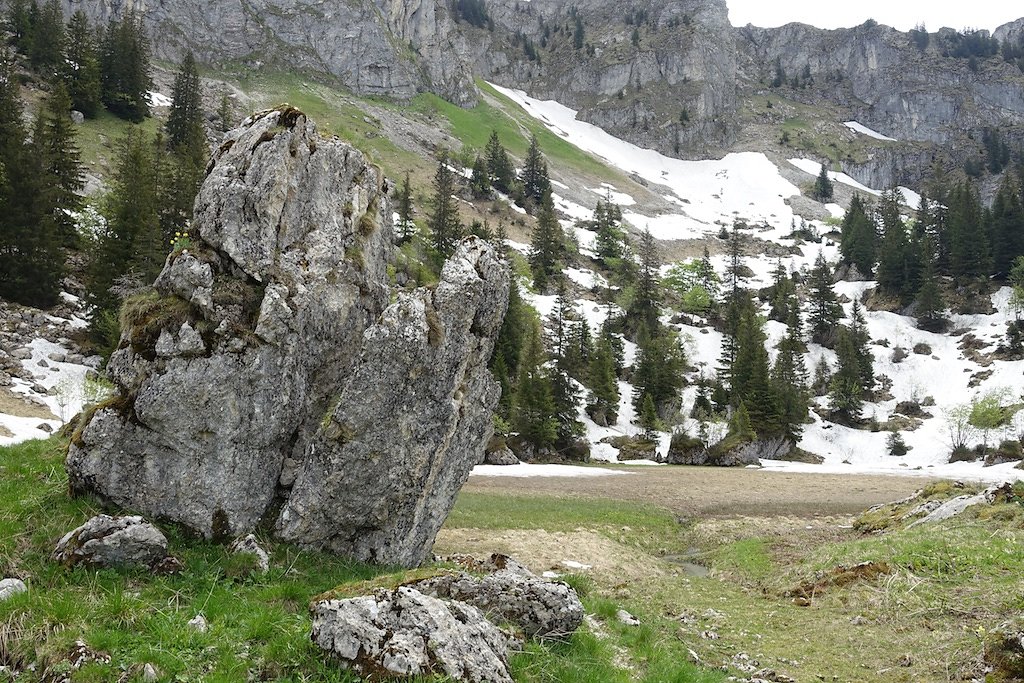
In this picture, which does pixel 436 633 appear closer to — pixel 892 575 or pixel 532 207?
pixel 892 575

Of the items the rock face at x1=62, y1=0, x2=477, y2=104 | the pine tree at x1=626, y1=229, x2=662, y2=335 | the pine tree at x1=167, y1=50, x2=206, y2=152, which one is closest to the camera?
the pine tree at x1=167, y1=50, x2=206, y2=152

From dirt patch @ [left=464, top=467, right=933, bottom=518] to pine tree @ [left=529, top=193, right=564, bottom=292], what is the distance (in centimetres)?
5839

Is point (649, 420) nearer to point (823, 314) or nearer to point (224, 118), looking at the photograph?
point (823, 314)

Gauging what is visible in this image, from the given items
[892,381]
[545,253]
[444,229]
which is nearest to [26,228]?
[444,229]

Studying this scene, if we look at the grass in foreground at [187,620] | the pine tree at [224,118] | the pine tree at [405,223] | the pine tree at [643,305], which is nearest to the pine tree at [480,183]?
the pine tree at [405,223]

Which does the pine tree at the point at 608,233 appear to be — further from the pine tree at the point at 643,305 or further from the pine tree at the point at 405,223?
the pine tree at the point at 405,223

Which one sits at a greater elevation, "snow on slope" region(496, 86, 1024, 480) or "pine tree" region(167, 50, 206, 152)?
"pine tree" region(167, 50, 206, 152)

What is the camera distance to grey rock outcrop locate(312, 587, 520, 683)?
694 cm

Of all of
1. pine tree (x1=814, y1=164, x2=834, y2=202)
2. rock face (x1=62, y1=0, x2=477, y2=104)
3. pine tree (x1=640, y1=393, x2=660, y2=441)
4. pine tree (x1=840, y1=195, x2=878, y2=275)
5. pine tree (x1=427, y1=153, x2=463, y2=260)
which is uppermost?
rock face (x1=62, y1=0, x2=477, y2=104)

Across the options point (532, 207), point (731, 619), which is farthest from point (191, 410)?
point (532, 207)

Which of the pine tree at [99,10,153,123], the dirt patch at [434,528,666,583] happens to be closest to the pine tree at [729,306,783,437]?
the dirt patch at [434,528,666,583]

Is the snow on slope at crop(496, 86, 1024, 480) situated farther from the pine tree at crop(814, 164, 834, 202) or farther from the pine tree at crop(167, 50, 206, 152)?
the pine tree at crop(167, 50, 206, 152)

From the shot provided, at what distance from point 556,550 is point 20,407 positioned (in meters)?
27.5

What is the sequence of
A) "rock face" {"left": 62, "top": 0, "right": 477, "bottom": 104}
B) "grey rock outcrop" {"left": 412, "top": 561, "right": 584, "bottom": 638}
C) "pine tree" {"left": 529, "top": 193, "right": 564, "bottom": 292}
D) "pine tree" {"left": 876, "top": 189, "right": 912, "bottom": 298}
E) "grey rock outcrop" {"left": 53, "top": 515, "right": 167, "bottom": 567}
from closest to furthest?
"grey rock outcrop" {"left": 53, "top": 515, "right": 167, "bottom": 567} → "grey rock outcrop" {"left": 412, "top": 561, "right": 584, "bottom": 638} → "pine tree" {"left": 876, "top": 189, "right": 912, "bottom": 298} → "pine tree" {"left": 529, "top": 193, "right": 564, "bottom": 292} → "rock face" {"left": 62, "top": 0, "right": 477, "bottom": 104}
